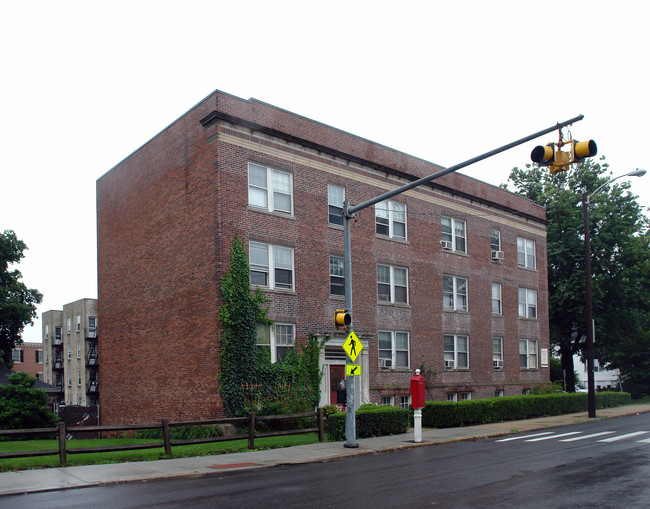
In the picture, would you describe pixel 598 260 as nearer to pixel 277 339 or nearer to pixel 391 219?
pixel 391 219

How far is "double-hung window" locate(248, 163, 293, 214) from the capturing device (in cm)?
2478

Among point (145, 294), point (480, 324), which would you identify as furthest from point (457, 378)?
point (145, 294)

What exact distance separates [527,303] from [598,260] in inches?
291

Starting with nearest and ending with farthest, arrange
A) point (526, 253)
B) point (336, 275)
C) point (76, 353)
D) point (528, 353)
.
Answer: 1. point (336, 275)
2. point (528, 353)
3. point (526, 253)
4. point (76, 353)

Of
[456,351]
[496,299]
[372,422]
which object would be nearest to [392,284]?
[456,351]

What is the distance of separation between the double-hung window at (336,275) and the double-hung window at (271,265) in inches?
87.2

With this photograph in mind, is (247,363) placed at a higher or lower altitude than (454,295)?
lower

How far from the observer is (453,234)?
3362cm

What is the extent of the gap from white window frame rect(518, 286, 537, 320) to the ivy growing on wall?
18.1 meters

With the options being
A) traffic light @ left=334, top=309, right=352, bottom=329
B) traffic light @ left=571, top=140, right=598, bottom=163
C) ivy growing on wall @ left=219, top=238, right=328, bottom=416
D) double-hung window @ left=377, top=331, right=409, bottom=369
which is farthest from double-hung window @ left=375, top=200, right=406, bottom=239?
traffic light @ left=571, top=140, right=598, bottom=163

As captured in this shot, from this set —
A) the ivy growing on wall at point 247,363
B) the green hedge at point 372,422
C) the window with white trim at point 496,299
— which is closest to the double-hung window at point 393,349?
the ivy growing on wall at point 247,363

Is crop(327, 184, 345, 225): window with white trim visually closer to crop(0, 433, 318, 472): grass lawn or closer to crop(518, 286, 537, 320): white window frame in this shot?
crop(0, 433, 318, 472): grass lawn

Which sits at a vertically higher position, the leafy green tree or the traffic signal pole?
the traffic signal pole

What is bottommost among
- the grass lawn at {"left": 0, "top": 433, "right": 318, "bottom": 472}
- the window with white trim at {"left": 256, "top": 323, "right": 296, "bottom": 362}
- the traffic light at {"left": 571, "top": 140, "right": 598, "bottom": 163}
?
the grass lawn at {"left": 0, "top": 433, "right": 318, "bottom": 472}
